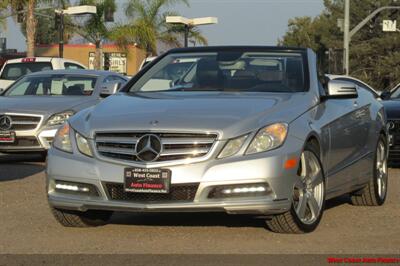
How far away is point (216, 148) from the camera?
6516 mm

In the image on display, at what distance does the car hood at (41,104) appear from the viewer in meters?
13.2

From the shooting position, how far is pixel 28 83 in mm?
14734

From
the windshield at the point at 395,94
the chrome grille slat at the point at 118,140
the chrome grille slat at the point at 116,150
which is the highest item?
the chrome grille slat at the point at 118,140

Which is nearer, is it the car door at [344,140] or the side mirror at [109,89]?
the car door at [344,140]

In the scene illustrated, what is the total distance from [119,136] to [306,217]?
5.71 ft

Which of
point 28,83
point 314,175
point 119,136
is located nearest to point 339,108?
point 314,175

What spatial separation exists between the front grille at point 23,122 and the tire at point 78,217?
5.89 metres

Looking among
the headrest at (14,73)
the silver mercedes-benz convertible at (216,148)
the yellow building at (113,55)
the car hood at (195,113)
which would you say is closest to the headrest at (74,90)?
the silver mercedes-benz convertible at (216,148)

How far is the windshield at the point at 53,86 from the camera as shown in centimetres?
1446

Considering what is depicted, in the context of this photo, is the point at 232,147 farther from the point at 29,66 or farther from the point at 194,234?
the point at 29,66

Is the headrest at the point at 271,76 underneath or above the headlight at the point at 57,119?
above

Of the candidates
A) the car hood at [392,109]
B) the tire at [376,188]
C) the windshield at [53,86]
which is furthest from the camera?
the windshield at [53,86]

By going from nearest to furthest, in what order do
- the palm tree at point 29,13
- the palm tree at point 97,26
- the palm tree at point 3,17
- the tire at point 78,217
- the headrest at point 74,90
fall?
the tire at point 78,217 → the headrest at point 74,90 → the palm tree at point 29,13 → the palm tree at point 3,17 → the palm tree at point 97,26

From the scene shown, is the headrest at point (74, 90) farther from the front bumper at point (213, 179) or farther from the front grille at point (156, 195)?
the front grille at point (156, 195)
